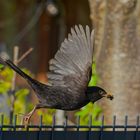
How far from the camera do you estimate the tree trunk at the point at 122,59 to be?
7.80 m

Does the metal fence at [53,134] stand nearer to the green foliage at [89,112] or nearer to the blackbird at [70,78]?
the blackbird at [70,78]

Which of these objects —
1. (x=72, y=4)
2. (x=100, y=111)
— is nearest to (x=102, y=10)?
(x=100, y=111)

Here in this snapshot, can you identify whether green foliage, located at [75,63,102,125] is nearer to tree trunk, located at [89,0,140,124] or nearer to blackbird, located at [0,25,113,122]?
tree trunk, located at [89,0,140,124]

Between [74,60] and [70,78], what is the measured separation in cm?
19

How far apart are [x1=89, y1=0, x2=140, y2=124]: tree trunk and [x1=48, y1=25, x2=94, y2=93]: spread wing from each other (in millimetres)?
2392

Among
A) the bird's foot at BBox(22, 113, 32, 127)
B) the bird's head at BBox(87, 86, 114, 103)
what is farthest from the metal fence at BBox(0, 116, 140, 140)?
the bird's head at BBox(87, 86, 114, 103)

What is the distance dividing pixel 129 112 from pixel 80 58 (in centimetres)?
266

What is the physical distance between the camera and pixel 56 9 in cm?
1192

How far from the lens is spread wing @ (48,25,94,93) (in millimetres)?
5254

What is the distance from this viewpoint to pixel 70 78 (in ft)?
17.2

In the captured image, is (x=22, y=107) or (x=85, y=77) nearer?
(x=85, y=77)

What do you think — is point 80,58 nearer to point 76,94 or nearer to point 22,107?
point 76,94

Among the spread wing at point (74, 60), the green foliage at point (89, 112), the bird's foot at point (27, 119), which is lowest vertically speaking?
the bird's foot at point (27, 119)

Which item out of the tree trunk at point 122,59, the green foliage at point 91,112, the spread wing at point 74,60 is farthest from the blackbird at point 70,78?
the green foliage at point 91,112
